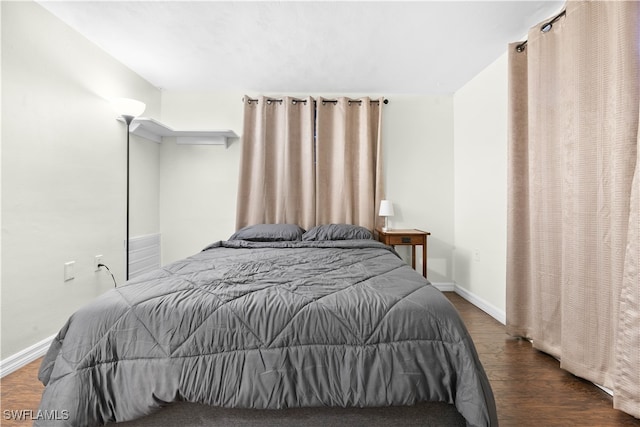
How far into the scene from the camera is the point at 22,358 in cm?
190

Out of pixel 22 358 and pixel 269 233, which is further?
pixel 269 233

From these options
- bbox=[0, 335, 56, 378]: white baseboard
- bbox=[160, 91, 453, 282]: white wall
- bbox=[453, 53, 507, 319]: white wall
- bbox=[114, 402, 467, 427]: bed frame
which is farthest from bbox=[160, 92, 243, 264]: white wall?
bbox=[453, 53, 507, 319]: white wall

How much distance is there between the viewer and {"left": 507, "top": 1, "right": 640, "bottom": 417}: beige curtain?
1429 millimetres

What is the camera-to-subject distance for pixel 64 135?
2.21 meters

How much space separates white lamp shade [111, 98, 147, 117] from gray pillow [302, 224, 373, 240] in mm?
1903

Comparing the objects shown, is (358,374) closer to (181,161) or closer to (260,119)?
(260,119)

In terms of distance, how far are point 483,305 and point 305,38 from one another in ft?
9.60

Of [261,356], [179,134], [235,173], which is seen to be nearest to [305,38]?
[235,173]

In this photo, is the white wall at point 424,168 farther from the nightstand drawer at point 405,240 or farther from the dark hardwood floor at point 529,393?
the dark hardwood floor at point 529,393

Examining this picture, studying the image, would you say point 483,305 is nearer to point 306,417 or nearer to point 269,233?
point 269,233

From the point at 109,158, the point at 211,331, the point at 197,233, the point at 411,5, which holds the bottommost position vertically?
the point at 211,331

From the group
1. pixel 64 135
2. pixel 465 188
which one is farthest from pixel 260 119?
pixel 465 188

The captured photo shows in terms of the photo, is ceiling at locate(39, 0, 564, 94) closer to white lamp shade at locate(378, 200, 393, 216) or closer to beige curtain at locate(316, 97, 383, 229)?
beige curtain at locate(316, 97, 383, 229)

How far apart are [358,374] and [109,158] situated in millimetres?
2821
